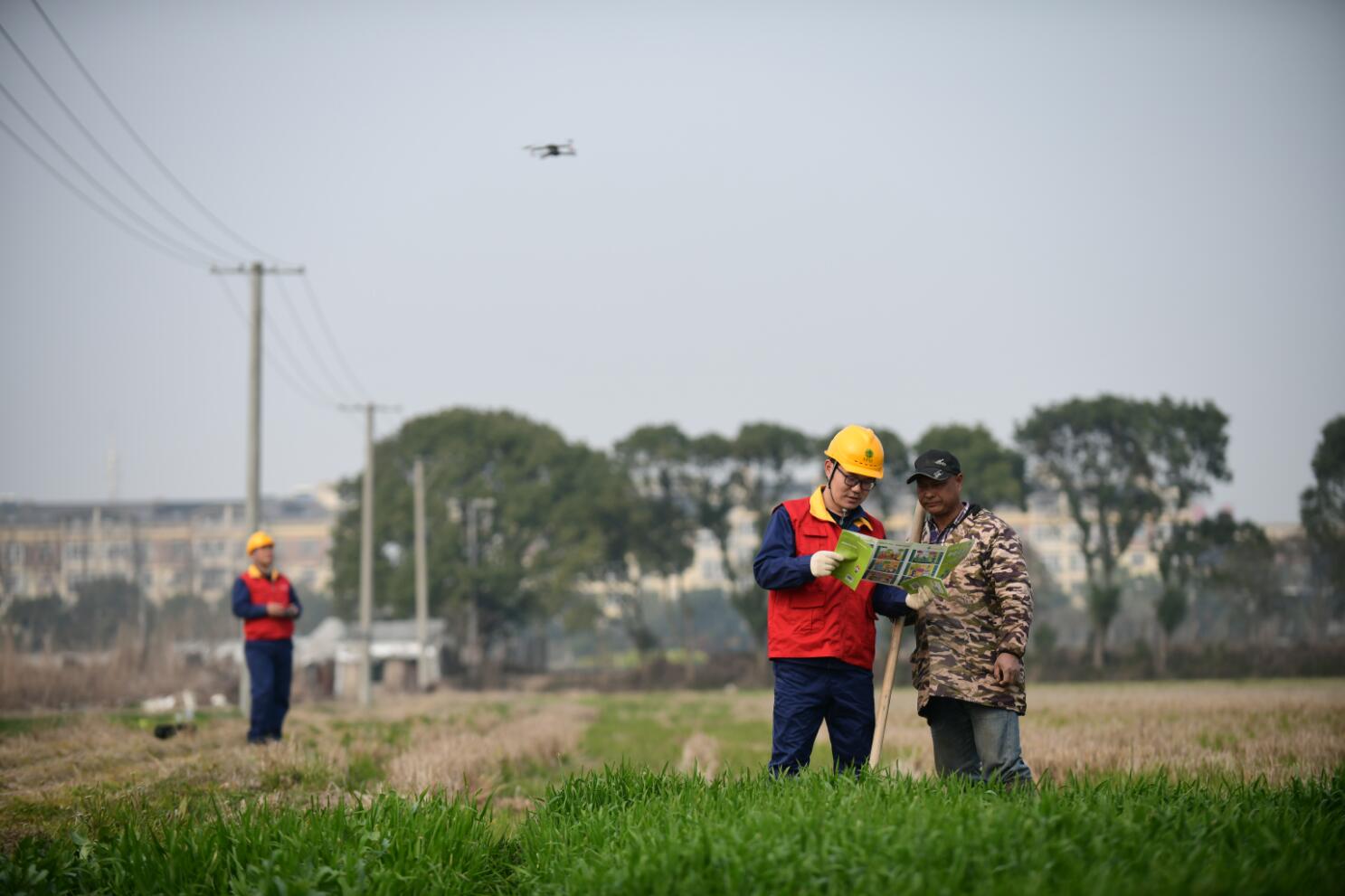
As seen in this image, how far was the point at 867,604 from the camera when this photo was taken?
7664 mm

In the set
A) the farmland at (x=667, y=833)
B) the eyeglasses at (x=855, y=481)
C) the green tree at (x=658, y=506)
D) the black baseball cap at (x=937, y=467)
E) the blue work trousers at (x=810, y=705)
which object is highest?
the green tree at (x=658, y=506)

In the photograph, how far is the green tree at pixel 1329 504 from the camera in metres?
37.5

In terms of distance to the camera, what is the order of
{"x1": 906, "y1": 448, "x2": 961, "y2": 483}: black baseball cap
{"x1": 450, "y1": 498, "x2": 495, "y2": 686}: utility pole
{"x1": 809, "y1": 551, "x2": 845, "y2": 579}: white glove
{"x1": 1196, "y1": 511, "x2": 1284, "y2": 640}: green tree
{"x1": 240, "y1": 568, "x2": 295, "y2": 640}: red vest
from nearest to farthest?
{"x1": 809, "y1": 551, "x2": 845, "y2": 579}: white glove → {"x1": 906, "y1": 448, "x2": 961, "y2": 483}: black baseball cap → {"x1": 240, "y1": 568, "x2": 295, "y2": 640}: red vest → {"x1": 1196, "y1": 511, "x2": 1284, "y2": 640}: green tree → {"x1": 450, "y1": 498, "x2": 495, "y2": 686}: utility pole

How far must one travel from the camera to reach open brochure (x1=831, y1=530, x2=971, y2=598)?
6.95 meters

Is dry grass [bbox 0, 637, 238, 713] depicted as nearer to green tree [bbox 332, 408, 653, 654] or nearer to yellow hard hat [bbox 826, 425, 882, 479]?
yellow hard hat [bbox 826, 425, 882, 479]

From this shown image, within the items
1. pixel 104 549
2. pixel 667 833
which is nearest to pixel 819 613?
pixel 667 833

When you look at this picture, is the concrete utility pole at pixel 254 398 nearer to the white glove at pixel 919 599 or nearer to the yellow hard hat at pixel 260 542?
the yellow hard hat at pixel 260 542

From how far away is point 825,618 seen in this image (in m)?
7.47

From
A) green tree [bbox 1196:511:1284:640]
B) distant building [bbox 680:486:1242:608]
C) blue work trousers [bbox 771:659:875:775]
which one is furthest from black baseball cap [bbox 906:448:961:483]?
green tree [bbox 1196:511:1284:640]

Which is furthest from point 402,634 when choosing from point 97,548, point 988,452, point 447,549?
point 988,452

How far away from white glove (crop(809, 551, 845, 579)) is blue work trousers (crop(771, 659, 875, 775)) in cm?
65

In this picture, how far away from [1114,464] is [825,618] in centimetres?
5596

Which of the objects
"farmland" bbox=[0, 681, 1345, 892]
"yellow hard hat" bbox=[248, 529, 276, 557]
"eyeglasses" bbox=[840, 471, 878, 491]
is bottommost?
"farmland" bbox=[0, 681, 1345, 892]

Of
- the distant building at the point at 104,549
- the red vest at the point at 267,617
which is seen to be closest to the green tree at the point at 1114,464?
the distant building at the point at 104,549
